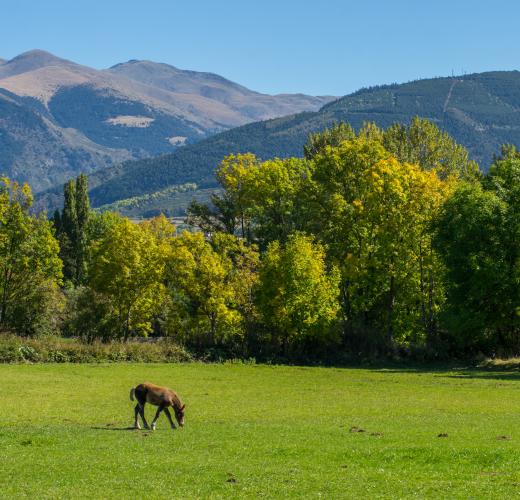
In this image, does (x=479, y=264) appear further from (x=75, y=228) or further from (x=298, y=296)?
(x=75, y=228)

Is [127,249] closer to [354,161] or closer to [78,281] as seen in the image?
[354,161]

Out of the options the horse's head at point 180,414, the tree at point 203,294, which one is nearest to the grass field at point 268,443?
the horse's head at point 180,414

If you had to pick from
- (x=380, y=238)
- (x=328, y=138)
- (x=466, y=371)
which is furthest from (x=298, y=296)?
(x=328, y=138)

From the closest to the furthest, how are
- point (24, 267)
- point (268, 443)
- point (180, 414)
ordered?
point (268, 443), point (180, 414), point (24, 267)

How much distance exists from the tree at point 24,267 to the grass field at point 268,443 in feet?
123

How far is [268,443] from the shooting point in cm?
2722

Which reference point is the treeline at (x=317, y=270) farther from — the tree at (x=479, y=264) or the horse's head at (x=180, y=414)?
the horse's head at (x=180, y=414)

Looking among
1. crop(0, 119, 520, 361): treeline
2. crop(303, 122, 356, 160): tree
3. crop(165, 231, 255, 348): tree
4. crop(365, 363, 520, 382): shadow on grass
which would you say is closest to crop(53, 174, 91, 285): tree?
crop(0, 119, 520, 361): treeline

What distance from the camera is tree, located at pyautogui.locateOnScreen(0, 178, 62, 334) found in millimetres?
87812

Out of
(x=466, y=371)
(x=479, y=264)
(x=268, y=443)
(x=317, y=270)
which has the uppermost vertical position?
(x=479, y=264)

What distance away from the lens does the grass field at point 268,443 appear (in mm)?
20156

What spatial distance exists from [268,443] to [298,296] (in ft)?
169

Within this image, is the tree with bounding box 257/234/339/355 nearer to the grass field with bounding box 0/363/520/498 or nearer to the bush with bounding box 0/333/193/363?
the bush with bounding box 0/333/193/363

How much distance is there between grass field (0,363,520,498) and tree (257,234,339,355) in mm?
25488
